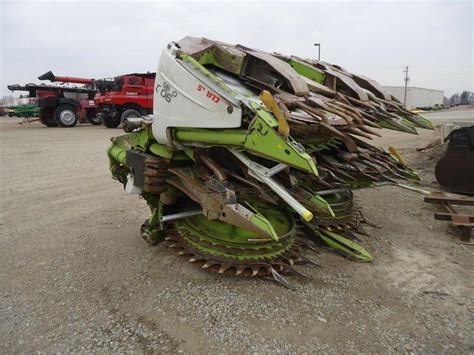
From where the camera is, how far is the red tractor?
13953 mm

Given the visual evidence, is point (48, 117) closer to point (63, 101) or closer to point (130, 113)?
point (63, 101)

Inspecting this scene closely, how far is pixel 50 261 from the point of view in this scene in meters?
3.03

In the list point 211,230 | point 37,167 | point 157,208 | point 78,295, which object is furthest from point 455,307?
point 37,167

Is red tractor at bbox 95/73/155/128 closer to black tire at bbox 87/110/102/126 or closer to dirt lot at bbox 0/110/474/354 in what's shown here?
black tire at bbox 87/110/102/126

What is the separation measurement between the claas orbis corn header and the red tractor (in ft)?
36.9

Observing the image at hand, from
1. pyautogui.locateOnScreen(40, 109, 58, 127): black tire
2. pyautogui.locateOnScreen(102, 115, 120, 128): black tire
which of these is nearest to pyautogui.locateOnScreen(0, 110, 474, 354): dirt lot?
pyautogui.locateOnScreen(102, 115, 120, 128): black tire

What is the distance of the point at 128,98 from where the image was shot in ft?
45.9

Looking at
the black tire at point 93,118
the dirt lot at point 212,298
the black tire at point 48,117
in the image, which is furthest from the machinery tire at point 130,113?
the dirt lot at point 212,298

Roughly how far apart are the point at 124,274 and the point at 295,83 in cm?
204

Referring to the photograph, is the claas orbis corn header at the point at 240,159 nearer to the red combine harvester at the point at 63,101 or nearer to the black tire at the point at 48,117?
the red combine harvester at the point at 63,101

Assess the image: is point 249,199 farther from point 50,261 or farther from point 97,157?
point 97,157

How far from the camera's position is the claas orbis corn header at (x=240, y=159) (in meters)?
2.28

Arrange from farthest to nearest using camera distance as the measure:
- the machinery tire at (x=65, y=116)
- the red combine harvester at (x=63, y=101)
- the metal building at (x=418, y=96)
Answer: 1. the metal building at (x=418, y=96)
2. the machinery tire at (x=65, y=116)
3. the red combine harvester at (x=63, y=101)

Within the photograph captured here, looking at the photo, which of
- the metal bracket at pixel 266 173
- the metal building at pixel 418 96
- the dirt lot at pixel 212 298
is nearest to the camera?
the dirt lot at pixel 212 298
